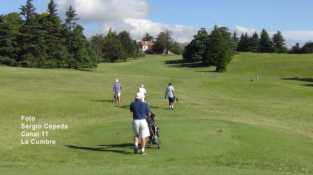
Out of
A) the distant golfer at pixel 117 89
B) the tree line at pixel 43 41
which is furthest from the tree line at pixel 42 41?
the distant golfer at pixel 117 89

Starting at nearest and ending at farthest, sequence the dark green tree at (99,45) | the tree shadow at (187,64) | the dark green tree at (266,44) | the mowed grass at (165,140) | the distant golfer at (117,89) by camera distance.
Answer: the mowed grass at (165,140) → the distant golfer at (117,89) → the tree shadow at (187,64) → the dark green tree at (99,45) → the dark green tree at (266,44)

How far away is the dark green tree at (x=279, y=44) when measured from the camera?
177 m

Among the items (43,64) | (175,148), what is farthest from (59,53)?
(175,148)

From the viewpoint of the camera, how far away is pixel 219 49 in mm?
117500

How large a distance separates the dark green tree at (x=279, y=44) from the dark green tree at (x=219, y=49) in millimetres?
57355

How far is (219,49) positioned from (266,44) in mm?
67216

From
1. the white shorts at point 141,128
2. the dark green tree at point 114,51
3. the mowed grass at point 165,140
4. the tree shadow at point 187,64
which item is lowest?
the mowed grass at point 165,140

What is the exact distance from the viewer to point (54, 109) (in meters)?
36.3

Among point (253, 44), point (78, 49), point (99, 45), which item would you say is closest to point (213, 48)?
point (78, 49)

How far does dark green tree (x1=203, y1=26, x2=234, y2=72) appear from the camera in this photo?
113750 mm

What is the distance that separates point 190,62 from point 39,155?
12218cm

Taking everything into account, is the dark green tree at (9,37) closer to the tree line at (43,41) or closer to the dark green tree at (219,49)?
the tree line at (43,41)

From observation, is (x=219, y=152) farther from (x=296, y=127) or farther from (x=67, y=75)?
(x=67, y=75)

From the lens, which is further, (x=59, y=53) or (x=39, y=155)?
(x=59, y=53)
